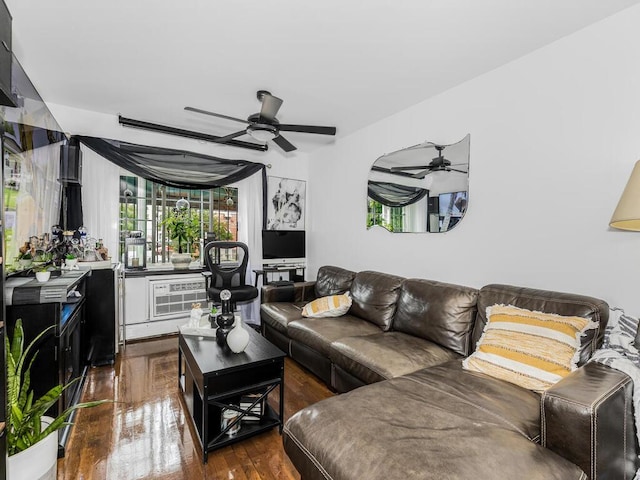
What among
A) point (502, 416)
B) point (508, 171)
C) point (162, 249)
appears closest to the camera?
point (502, 416)

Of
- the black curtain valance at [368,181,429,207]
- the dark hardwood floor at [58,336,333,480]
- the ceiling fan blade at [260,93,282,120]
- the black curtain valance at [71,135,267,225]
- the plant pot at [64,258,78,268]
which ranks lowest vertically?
the dark hardwood floor at [58,336,333,480]

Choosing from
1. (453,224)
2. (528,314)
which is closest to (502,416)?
(528,314)

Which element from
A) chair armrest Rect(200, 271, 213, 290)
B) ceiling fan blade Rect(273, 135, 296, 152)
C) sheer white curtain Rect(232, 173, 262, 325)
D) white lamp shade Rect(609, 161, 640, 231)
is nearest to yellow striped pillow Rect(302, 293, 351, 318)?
chair armrest Rect(200, 271, 213, 290)

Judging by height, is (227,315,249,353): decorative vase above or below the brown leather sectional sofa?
above

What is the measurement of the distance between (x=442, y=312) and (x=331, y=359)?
921mm

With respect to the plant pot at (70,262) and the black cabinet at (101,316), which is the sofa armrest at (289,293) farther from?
the plant pot at (70,262)

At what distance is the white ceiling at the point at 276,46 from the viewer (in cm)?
185

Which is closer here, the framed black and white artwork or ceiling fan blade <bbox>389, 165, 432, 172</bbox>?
ceiling fan blade <bbox>389, 165, 432, 172</bbox>

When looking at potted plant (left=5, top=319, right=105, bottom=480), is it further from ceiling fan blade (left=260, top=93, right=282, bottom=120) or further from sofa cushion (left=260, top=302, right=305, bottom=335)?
ceiling fan blade (left=260, top=93, right=282, bottom=120)

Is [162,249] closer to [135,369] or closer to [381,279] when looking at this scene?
[135,369]

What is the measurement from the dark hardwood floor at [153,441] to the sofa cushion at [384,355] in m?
0.49

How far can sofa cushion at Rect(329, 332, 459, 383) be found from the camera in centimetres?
202

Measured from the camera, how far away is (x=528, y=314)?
1864mm

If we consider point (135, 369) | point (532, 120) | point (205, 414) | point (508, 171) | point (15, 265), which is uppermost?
point (532, 120)
